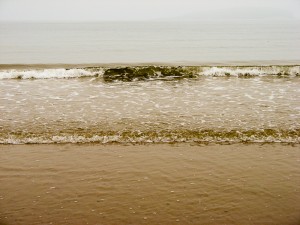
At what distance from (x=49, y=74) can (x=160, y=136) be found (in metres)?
13.3

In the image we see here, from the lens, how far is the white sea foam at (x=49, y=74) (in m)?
19.0

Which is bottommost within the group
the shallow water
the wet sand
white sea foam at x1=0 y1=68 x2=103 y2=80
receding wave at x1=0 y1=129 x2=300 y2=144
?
the wet sand

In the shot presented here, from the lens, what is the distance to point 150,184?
6.20 meters

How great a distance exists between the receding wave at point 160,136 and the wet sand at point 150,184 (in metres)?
0.40

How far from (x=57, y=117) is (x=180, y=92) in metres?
6.39

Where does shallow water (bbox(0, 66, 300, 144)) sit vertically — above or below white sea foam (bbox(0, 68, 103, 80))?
below

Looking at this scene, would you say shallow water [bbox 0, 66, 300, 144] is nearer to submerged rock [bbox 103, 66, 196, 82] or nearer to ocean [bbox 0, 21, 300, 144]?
ocean [bbox 0, 21, 300, 144]

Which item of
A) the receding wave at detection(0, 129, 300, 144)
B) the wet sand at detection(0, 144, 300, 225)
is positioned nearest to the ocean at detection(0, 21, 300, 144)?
the receding wave at detection(0, 129, 300, 144)

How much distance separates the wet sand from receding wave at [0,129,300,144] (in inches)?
15.9

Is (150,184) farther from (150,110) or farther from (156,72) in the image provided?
(156,72)

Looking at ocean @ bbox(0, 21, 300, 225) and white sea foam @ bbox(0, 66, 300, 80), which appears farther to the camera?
white sea foam @ bbox(0, 66, 300, 80)

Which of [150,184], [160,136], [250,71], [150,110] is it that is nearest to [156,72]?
[250,71]

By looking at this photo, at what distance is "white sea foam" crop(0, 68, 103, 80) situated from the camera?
19039 mm

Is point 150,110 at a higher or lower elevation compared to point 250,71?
lower
